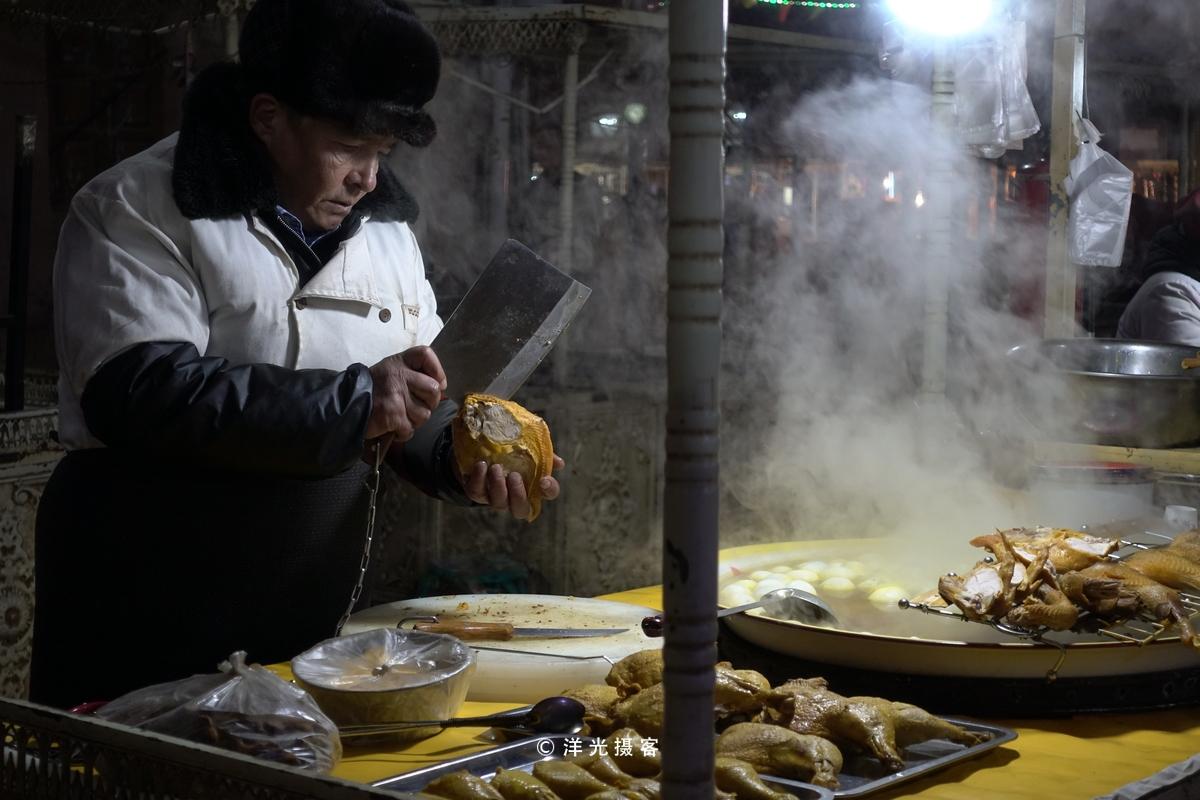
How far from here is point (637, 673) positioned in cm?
171

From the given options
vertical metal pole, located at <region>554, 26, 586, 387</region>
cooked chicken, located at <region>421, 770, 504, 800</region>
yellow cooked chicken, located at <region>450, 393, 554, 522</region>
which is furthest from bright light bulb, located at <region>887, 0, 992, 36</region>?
vertical metal pole, located at <region>554, 26, 586, 387</region>

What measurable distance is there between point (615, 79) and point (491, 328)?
700 cm

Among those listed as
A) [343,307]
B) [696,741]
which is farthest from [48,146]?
[696,741]

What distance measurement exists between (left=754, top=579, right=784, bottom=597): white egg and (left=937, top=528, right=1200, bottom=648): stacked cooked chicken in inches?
12.9

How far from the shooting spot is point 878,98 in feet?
17.0

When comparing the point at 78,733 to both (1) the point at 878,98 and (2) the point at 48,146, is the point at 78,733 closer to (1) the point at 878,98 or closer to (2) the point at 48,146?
(1) the point at 878,98

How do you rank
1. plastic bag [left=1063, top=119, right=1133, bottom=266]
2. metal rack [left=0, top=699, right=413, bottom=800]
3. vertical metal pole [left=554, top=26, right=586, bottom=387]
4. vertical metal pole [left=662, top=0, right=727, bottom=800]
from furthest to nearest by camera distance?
vertical metal pole [left=554, top=26, right=586, bottom=387], plastic bag [left=1063, top=119, right=1133, bottom=266], metal rack [left=0, top=699, right=413, bottom=800], vertical metal pole [left=662, top=0, right=727, bottom=800]

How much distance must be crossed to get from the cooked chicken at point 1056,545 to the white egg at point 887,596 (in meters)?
0.16

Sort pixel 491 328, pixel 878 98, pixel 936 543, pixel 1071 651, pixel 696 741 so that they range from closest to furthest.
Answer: pixel 696 741
pixel 1071 651
pixel 491 328
pixel 936 543
pixel 878 98

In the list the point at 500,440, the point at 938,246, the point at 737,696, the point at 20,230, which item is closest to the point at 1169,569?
the point at 737,696

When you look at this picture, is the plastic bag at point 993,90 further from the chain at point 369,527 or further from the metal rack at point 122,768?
the metal rack at point 122,768

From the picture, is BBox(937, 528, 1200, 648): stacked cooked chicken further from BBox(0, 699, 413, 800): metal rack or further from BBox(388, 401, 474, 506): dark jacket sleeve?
BBox(0, 699, 413, 800): metal rack

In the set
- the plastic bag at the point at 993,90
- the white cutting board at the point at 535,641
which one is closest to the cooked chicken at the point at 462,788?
the white cutting board at the point at 535,641

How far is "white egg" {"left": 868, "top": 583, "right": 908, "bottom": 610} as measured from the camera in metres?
2.13
